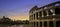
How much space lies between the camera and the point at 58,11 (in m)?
14.2

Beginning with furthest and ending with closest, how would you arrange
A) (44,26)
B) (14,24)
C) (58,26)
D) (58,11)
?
(14,24), (44,26), (58,11), (58,26)

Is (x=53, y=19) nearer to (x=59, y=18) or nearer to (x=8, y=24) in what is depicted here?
(x=59, y=18)

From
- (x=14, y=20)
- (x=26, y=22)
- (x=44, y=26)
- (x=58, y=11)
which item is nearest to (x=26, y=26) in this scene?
(x=26, y=22)

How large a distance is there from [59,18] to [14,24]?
728 inches

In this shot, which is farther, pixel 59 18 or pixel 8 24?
pixel 8 24

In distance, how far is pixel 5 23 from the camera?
2755cm

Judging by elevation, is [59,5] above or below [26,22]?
above

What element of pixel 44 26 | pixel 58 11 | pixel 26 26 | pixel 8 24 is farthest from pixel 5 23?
pixel 58 11

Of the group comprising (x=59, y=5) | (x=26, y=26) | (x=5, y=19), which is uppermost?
(x=59, y=5)

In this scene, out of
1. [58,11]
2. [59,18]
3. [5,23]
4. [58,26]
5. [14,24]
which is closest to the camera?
[59,18]

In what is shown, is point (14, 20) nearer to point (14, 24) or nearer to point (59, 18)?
point (14, 24)

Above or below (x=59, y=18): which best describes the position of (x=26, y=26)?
below

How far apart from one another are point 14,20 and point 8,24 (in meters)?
2.90

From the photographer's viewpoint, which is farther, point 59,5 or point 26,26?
point 26,26
